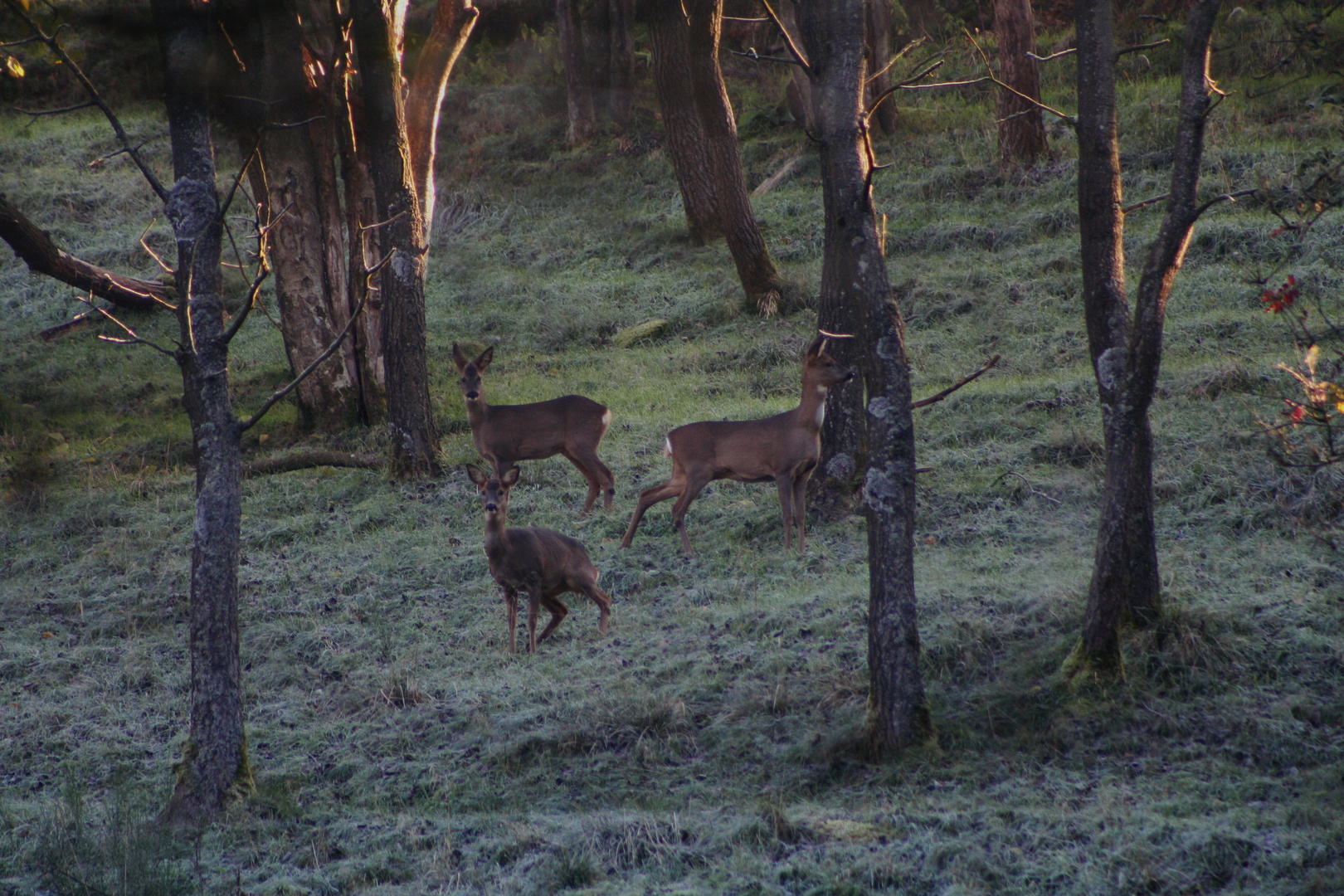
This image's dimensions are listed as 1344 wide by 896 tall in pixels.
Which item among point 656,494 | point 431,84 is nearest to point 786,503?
point 656,494

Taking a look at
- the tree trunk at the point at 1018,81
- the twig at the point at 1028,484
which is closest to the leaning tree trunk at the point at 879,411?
the twig at the point at 1028,484

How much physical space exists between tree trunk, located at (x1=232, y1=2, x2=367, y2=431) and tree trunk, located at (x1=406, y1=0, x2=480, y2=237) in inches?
39.5

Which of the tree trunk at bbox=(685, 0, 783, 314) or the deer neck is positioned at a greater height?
the tree trunk at bbox=(685, 0, 783, 314)

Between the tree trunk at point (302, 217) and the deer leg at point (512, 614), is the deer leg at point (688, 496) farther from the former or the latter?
the tree trunk at point (302, 217)

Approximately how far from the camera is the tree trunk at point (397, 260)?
40.9 ft

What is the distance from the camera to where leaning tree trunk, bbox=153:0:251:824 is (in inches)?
242

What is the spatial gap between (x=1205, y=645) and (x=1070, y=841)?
77.9 inches

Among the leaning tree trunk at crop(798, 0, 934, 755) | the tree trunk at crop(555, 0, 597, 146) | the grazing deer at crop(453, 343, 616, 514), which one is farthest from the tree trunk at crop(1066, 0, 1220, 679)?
the tree trunk at crop(555, 0, 597, 146)

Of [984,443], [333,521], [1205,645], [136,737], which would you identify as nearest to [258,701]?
[136,737]

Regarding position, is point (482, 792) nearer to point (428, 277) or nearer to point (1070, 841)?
point (1070, 841)

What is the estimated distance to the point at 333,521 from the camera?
1146 cm

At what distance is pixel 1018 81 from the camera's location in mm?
18516

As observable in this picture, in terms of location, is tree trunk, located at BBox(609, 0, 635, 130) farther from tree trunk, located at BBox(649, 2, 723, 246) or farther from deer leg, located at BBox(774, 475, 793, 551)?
deer leg, located at BBox(774, 475, 793, 551)

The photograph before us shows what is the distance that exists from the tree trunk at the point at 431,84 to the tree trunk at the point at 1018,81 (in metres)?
8.22
